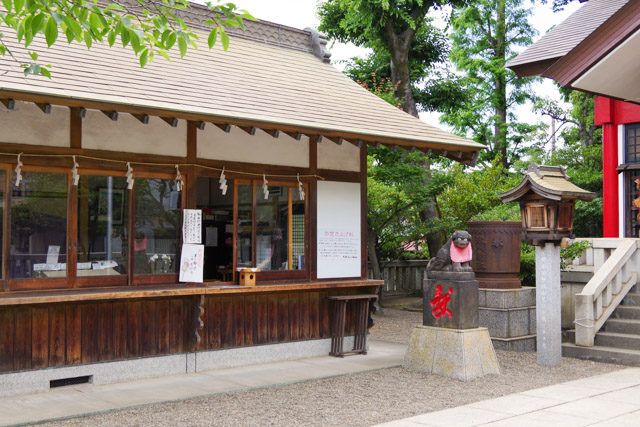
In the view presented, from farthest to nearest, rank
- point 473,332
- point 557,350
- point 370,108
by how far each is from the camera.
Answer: point 370,108
point 557,350
point 473,332

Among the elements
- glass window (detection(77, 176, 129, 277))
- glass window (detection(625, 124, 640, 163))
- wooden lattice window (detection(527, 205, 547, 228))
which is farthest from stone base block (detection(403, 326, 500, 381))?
glass window (detection(625, 124, 640, 163))

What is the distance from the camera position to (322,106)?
10109 mm

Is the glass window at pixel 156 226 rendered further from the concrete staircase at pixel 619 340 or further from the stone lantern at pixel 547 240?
the concrete staircase at pixel 619 340

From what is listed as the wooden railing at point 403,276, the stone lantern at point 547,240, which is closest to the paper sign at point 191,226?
the stone lantern at point 547,240

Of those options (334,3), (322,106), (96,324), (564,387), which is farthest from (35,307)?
(334,3)

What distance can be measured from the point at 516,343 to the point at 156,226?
6444 millimetres

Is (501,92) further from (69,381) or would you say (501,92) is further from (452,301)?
(69,381)

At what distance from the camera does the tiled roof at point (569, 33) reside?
46.1 feet

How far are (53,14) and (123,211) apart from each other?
407 centimetres

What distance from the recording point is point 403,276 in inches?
789

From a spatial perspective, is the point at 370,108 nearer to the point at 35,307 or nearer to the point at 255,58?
the point at 255,58

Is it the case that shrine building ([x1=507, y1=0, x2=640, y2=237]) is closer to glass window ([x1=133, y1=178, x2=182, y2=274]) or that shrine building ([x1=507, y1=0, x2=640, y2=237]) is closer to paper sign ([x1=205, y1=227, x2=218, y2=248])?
paper sign ([x1=205, y1=227, x2=218, y2=248])

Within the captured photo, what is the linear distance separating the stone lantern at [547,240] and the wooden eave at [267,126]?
1.21 metres

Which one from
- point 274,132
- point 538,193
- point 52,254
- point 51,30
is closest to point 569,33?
point 538,193
